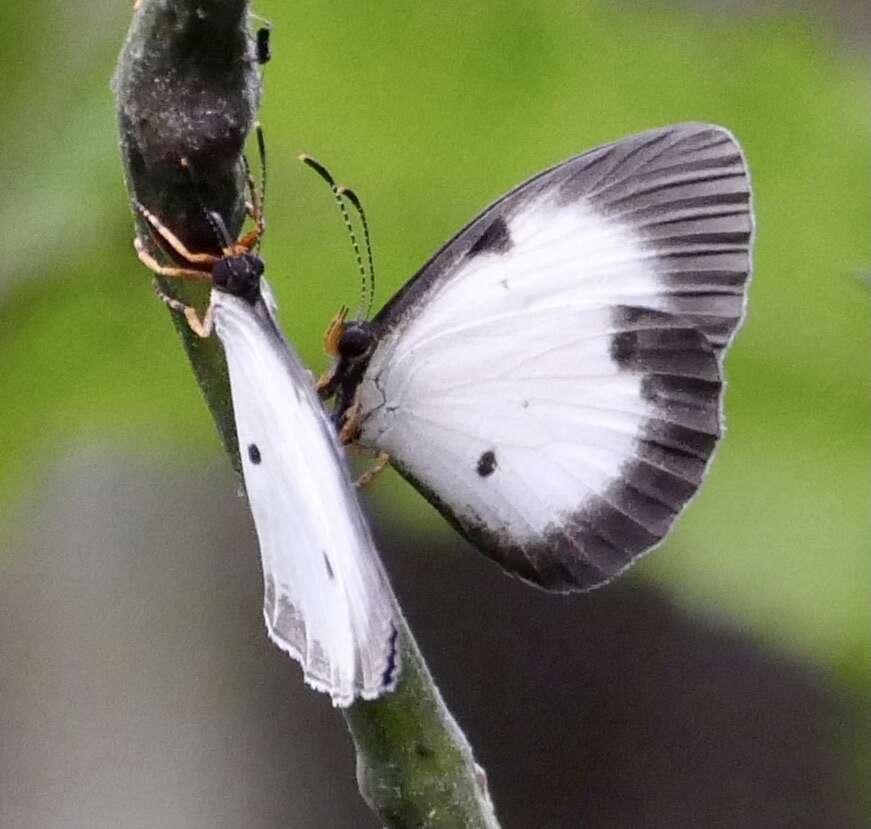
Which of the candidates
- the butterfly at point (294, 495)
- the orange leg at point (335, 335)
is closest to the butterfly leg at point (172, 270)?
the butterfly at point (294, 495)

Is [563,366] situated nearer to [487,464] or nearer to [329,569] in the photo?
[487,464]

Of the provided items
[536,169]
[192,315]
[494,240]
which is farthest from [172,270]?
[536,169]

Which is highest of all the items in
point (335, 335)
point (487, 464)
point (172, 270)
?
point (172, 270)

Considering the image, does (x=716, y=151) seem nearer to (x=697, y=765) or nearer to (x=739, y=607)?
(x=739, y=607)

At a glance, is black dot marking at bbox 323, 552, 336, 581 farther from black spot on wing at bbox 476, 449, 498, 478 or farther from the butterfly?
black spot on wing at bbox 476, 449, 498, 478

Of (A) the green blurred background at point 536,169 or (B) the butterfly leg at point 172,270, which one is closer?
(B) the butterfly leg at point 172,270

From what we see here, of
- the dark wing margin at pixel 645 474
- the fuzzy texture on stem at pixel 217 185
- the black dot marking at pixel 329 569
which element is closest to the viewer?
the fuzzy texture on stem at pixel 217 185

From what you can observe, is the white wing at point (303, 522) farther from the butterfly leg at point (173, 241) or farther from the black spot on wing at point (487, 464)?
the black spot on wing at point (487, 464)
